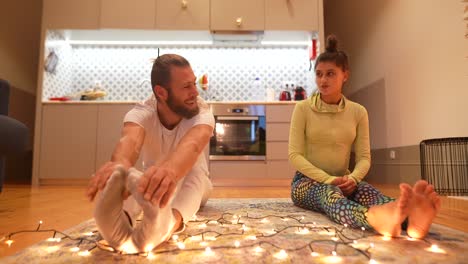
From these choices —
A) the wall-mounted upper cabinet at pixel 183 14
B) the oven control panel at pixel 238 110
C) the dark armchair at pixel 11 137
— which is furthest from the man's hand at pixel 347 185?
the wall-mounted upper cabinet at pixel 183 14

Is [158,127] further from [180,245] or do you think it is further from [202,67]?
[202,67]

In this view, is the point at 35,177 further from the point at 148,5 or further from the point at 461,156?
the point at 461,156

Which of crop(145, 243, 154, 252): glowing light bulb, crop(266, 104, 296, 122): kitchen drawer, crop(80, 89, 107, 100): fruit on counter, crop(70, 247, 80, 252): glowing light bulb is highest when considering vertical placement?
crop(80, 89, 107, 100): fruit on counter

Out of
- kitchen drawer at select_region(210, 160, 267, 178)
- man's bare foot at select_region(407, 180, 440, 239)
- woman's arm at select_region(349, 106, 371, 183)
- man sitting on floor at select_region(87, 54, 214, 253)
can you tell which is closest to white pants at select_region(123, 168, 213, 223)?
man sitting on floor at select_region(87, 54, 214, 253)

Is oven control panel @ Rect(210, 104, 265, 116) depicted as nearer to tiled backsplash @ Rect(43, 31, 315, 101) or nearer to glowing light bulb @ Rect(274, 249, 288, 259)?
tiled backsplash @ Rect(43, 31, 315, 101)

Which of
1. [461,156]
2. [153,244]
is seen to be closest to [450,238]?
[153,244]

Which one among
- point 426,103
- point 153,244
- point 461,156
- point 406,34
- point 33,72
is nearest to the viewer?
point 153,244

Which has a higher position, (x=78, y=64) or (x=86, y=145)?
(x=78, y=64)

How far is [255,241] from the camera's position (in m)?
0.98

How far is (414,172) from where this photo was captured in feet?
9.48

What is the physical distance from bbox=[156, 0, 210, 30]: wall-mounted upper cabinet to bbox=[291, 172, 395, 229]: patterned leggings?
2.42 m

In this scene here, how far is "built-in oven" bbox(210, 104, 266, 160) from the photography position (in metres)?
3.39

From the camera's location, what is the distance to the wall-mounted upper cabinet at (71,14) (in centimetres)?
348

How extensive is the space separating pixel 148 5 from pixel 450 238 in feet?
11.0
